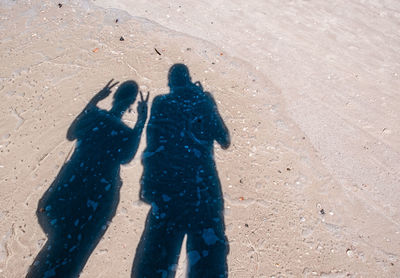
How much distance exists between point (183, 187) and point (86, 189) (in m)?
1.45

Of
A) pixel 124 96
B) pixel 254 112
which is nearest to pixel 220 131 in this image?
pixel 254 112

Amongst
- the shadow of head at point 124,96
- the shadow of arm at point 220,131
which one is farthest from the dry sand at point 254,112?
the shadow of head at point 124,96

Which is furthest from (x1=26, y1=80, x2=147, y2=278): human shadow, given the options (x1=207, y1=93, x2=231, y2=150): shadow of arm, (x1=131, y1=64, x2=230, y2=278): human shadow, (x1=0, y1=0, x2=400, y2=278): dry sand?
(x1=207, y1=93, x2=231, y2=150): shadow of arm

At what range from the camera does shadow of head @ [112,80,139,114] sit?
18.0 ft

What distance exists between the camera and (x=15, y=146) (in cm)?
495

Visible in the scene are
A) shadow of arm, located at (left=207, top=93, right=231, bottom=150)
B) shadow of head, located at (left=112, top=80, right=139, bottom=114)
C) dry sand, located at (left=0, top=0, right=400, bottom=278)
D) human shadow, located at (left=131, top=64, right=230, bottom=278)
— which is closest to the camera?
A: human shadow, located at (left=131, top=64, right=230, bottom=278)

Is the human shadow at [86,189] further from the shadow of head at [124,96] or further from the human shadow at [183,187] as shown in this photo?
the human shadow at [183,187]

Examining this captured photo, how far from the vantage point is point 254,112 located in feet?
17.9

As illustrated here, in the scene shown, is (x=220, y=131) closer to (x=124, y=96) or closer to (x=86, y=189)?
(x=124, y=96)

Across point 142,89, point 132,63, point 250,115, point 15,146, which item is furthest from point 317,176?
point 15,146

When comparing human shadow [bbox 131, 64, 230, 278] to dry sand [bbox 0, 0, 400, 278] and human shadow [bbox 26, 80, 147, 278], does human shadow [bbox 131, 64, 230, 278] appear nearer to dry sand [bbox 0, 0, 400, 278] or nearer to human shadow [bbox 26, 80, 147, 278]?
dry sand [bbox 0, 0, 400, 278]

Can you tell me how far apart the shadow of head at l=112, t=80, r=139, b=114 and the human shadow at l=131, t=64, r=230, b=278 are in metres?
0.49

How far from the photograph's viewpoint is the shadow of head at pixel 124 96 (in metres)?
5.48

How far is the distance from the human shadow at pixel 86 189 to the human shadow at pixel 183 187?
1.52 ft
